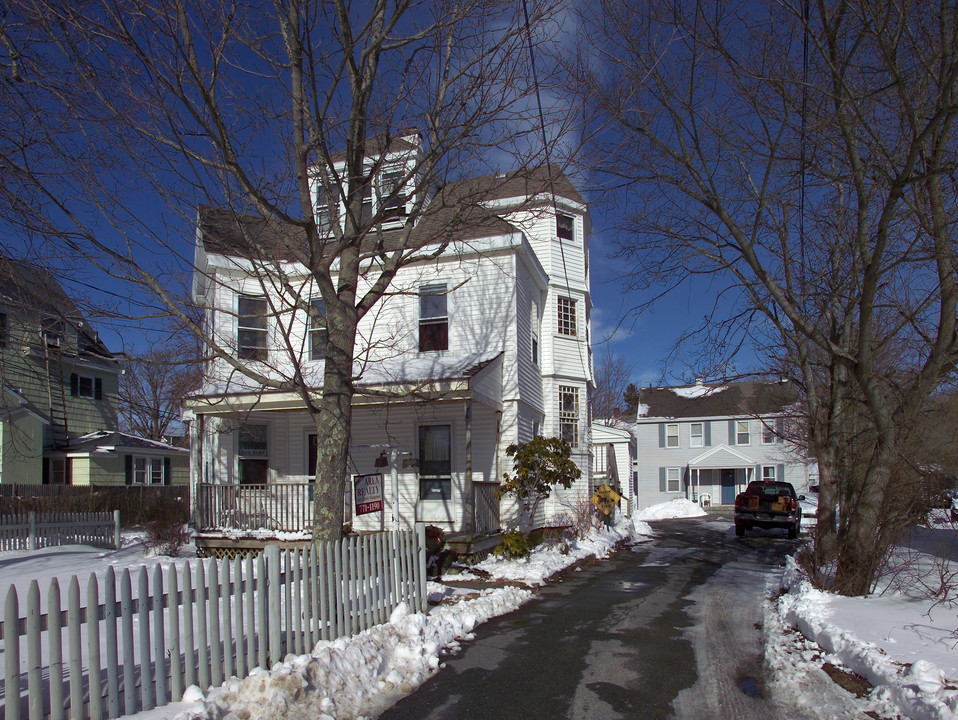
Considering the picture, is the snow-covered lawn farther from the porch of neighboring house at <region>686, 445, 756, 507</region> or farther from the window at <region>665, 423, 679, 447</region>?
the window at <region>665, 423, 679, 447</region>

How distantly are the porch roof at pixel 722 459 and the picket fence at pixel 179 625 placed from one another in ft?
121

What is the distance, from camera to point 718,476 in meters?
43.8

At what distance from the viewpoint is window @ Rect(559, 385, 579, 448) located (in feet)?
64.2

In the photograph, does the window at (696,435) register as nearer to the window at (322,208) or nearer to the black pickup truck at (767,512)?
the black pickup truck at (767,512)

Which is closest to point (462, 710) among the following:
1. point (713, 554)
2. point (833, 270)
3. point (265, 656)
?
point (265, 656)

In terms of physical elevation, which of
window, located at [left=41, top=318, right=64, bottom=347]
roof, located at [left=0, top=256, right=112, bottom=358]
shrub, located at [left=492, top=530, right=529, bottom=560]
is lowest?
shrub, located at [left=492, top=530, right=529, bottom=560]

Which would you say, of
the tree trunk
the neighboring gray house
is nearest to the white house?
the tree trunk

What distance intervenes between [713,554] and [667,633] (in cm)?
1041

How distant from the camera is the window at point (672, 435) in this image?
44.8 metres

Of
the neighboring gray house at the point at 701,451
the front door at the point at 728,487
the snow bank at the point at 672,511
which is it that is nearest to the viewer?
the snow bank at the point at 672,511

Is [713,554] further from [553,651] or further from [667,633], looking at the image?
[553,651]

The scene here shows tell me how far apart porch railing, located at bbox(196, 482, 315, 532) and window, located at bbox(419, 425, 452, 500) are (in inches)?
103

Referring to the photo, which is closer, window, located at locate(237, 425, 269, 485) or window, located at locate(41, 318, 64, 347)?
window, located at locate(41, 318, 64, 347)

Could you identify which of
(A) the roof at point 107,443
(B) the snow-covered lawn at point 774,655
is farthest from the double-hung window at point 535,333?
(A) the roof at point 107,443
